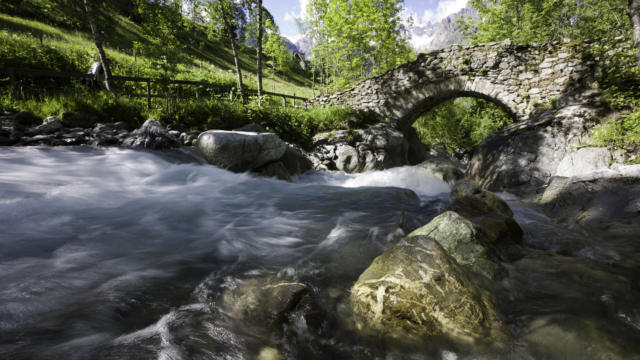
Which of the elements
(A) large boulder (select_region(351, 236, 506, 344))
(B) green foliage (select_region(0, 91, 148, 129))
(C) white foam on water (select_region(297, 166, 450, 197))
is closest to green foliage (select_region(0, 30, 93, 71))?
(B) green foliage (select_region(0, 91, 148, 129))

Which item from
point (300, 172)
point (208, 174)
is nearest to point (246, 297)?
point (208, 174)

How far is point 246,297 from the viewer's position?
2336 millimetres

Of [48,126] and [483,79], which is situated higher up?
[483,79]

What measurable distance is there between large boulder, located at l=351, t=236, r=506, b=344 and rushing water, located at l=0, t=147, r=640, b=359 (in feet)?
0.41

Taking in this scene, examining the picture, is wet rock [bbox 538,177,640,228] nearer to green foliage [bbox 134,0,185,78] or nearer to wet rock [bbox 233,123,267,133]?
wet rock [bbox 233,123,267,133]

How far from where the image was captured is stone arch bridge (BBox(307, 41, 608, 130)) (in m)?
9.62

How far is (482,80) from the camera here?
1162cm

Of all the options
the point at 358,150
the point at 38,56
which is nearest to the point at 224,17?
the point at 38,56

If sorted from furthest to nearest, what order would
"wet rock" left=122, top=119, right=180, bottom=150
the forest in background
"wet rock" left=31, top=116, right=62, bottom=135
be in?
the forest in background, "wet rock" left=122, top=119, right=180, bottom=150, "wet rock" left=31, top=116, right=62, bottom=135

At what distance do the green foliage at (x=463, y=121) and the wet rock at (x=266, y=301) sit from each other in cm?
1870

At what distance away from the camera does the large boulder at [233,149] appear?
755 centimetres

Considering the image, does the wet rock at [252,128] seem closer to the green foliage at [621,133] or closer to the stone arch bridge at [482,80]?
the stone arch bridge at [482,80]

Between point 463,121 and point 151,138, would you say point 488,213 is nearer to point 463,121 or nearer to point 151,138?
point 151,138

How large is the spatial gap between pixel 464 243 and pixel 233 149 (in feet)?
21.3
